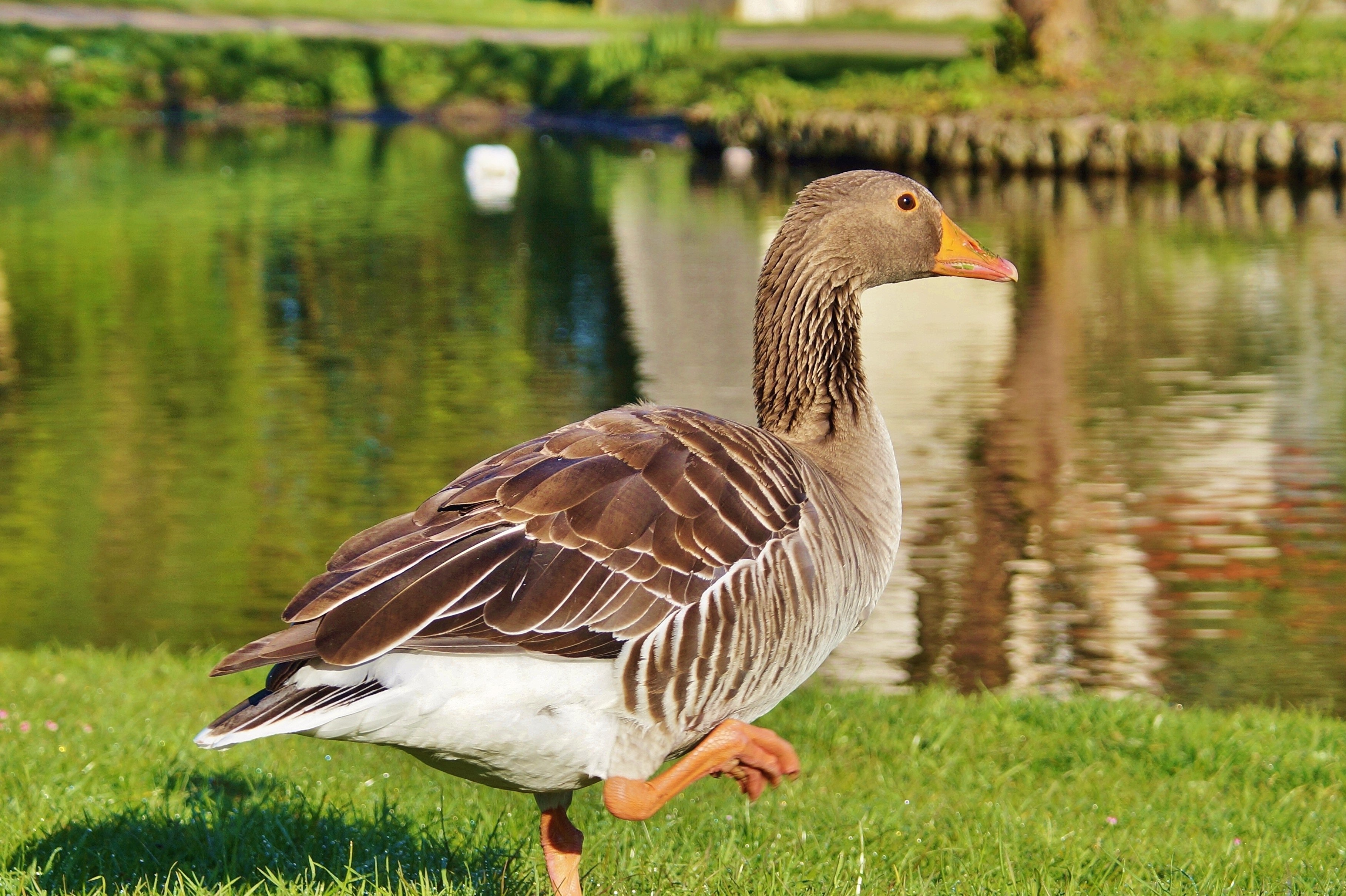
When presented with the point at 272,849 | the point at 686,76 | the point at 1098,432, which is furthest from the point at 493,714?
the point at 686,76

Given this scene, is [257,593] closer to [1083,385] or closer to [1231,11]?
[1083,385]

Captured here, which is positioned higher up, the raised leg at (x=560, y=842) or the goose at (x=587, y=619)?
the goose at (x=587, y=619)

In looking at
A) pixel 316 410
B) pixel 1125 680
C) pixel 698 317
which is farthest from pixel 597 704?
pixel 698 317

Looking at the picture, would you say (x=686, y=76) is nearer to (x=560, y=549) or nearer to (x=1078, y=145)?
(x=1078, y=145)

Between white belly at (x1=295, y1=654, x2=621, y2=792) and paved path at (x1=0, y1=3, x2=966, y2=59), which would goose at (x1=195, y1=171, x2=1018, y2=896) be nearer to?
white belly at (x1=295, y1=654, x2=621, y2=792)

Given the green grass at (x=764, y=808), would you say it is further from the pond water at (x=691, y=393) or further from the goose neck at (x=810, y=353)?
the goose neck at (x=810, y=353)

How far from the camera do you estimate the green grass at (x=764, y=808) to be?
439cm

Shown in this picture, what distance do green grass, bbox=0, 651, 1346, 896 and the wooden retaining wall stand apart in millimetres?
19866

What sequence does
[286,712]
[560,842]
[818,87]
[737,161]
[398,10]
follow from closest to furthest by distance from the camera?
1. [286,712]
2. [560,842]
3. [737,161]
4. [818,87]
5. [398,10]

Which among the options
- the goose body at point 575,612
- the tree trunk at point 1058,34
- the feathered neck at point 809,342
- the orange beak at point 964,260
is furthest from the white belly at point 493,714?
the tree trunk at point 1058,34

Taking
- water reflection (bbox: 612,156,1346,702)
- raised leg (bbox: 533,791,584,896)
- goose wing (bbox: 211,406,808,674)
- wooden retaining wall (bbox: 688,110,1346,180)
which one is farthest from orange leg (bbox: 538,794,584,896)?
wooden retaining wall (bbox: 688,110,1346,180)

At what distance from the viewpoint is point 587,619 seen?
12.1 feet

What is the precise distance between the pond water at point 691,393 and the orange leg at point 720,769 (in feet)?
11.8

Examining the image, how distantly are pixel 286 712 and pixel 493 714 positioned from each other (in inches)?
→ 17.8
